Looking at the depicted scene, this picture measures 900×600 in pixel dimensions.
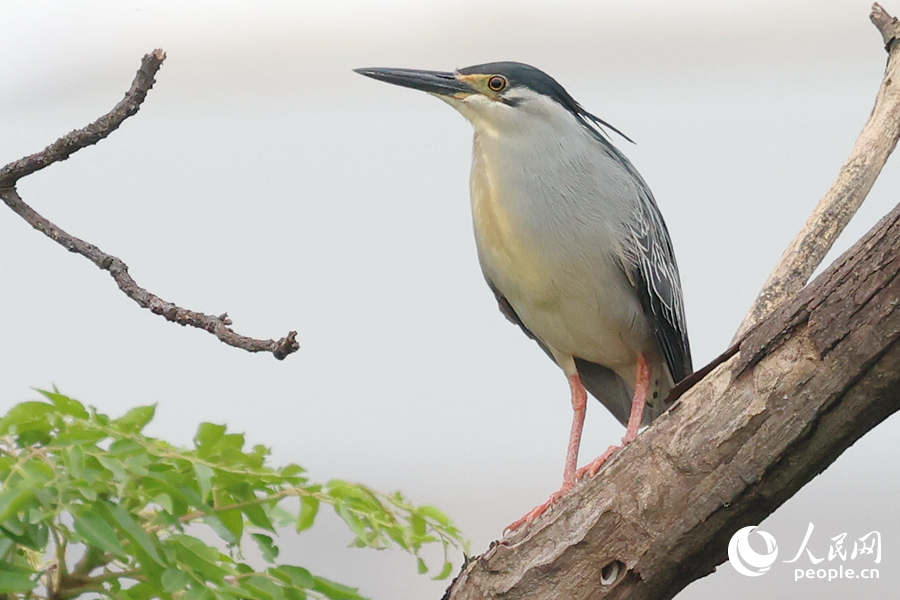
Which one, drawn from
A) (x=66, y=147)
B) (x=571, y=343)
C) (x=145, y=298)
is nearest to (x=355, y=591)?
(x=145, y=298)

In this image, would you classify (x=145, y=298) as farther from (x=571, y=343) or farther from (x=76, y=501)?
(x=571, y=343)

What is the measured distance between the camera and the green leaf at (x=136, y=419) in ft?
2.62

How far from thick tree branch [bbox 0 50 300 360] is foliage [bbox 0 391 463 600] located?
0.34 feet

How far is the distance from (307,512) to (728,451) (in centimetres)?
45

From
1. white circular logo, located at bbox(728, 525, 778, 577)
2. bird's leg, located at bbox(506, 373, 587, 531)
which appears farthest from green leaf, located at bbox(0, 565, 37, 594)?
bird's leg, located at bbox(506, 373, 587, 531)

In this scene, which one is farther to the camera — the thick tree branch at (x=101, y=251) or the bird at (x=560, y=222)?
the bird at (x=560, y=222)

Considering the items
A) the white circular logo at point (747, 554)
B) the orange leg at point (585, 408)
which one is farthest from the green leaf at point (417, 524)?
the orange leg at point (585, 408)

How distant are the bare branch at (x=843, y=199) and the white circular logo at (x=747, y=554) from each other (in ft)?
1.31

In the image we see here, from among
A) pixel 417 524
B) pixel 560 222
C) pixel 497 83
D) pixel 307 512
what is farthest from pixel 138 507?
pixel 497 83

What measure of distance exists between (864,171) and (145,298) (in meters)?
1.17

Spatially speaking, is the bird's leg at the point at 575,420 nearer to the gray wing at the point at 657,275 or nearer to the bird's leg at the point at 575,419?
the bird's leg at the point at 575,419

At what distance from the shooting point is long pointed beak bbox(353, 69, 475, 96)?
1610mm

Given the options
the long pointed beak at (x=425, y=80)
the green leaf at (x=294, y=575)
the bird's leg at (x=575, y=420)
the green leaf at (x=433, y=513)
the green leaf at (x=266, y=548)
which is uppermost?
the long pointed beak at (x=425, y=80)

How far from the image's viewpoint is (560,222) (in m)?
1.59
